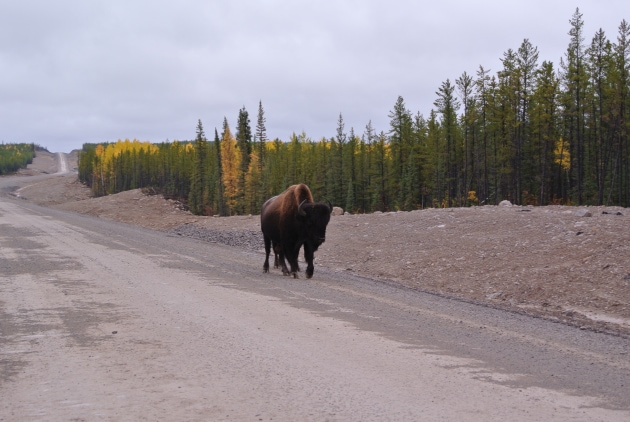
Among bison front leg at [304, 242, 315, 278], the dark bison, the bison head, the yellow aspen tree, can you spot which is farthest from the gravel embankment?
the yellow aspen tree

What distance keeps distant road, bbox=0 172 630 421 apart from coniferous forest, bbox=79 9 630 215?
36643 mm

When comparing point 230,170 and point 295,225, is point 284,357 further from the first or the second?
point 230,170

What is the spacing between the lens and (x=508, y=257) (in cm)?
1552

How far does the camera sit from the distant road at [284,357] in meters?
4.96

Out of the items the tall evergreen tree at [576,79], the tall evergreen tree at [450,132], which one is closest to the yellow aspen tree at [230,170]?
the tall evergreen tree at [450,132]

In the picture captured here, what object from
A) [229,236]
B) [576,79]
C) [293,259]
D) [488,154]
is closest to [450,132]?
[488,154]

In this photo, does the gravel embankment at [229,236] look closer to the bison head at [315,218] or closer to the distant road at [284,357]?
the bison head at [315,218]

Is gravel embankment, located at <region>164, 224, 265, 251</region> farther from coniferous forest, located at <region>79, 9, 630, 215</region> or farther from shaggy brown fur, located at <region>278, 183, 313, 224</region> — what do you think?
coniferous forest, located at <region>79, 9, 630, 215</region>

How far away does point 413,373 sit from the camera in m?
6.04

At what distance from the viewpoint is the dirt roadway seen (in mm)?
11836

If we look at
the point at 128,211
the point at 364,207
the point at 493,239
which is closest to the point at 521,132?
the point at 364,207

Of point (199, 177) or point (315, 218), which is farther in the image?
point (199, 177)

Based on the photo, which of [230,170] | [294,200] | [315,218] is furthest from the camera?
[230,170]

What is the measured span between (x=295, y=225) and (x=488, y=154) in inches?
1994
